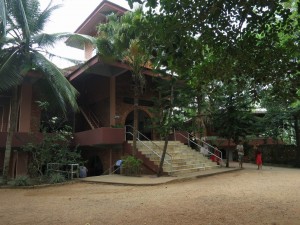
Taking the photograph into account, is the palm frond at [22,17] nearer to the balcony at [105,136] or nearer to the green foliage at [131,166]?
the balcony at [105,136]

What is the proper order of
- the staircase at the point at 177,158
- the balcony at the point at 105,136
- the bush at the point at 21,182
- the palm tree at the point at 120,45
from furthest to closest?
the balcony at the point at 105,136 < the staircase at the point at 177,158 < the palm tree at the point at 120,45 < the bush at the point at 21,182

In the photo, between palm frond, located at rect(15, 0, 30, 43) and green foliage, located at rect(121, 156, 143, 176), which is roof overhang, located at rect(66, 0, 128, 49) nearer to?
palm frond, located at rect(15, 0, 30, 43)

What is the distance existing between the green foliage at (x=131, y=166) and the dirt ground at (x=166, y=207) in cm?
324

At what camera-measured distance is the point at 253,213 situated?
6.04 metres

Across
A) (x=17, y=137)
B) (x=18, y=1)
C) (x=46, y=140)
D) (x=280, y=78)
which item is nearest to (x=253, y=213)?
(x=280, y=78)

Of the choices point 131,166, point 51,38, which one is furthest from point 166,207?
point 51,38

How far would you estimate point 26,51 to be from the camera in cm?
1237

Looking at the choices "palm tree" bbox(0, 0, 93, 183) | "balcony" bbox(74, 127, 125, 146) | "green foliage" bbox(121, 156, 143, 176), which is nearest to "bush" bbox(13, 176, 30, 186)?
"palm tree" bbox(0, 0, 93, 183)

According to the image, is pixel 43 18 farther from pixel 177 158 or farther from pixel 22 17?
pixel 177 158

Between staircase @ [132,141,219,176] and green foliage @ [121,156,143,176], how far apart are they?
3.21 feet

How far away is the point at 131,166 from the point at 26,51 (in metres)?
6.53

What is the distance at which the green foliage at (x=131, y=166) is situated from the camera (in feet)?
43.1

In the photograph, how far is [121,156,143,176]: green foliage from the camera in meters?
13.1

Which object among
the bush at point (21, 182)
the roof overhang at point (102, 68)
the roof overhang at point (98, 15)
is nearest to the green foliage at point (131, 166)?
the bush at point (21, 182)
